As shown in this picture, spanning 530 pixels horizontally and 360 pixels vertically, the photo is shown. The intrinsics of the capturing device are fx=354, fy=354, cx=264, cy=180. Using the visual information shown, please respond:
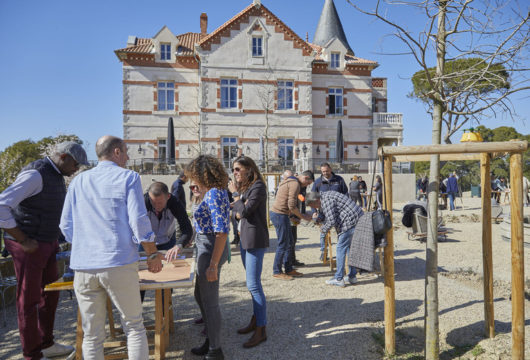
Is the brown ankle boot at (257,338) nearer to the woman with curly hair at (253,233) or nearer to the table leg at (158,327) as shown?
the woman with curly hair at (253,233)

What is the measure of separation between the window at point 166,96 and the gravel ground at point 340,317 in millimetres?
18741

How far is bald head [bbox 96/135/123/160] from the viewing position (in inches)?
103

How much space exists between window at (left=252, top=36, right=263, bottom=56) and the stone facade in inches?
2.4

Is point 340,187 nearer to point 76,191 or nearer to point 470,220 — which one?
point 76,191

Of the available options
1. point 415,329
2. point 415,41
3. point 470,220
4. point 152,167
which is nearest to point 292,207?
point 415,329

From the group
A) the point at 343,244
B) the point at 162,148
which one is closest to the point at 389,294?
the point at 343,244

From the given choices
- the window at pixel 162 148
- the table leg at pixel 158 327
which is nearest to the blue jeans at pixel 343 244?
the table leg at pixel 158 327

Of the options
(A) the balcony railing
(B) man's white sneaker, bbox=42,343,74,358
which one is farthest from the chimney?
(B) man's white sneaker, bbox=42,343,74,358

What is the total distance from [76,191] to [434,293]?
3273 mm

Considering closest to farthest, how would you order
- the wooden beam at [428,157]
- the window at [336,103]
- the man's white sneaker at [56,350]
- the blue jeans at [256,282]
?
the man's white sneaker at [56,350] < the blue jeans at [256,282] < the wooden beam at [428,157] < the window at [336,103]

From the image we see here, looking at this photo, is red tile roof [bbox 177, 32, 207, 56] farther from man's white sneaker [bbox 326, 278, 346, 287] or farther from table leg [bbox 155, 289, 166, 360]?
table leg [bbox 155, 289, 166, 360]

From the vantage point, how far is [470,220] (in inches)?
522

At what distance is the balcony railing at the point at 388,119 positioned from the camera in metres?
25.9

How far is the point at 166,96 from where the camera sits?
23.6m
